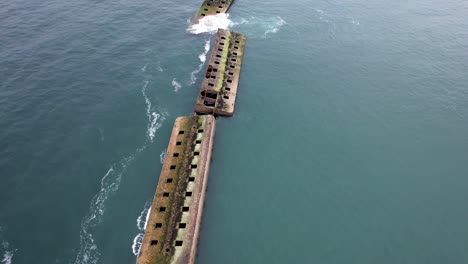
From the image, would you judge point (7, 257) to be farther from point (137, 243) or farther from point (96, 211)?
point (137, 243)

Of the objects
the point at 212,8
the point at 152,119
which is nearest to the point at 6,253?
the point at 152,119

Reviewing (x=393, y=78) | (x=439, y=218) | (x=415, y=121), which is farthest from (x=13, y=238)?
(x=393, y=78)

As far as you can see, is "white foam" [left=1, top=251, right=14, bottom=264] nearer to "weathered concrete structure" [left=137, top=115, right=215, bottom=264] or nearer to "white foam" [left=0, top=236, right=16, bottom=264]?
"white foam" [left=0, top=236, right=16, bottom=264]

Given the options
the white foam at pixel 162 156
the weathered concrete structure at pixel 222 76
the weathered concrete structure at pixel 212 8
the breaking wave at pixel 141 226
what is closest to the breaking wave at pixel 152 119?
the white foam at pixel 162 156

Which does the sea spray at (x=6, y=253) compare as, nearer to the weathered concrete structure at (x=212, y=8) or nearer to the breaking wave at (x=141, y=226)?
the breaking wave at (x=141, y=226)

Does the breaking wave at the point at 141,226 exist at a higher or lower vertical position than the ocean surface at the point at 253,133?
lower

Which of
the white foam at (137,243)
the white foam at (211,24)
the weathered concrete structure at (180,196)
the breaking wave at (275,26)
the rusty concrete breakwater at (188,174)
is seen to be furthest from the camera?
the breaking wave at (275,26)
